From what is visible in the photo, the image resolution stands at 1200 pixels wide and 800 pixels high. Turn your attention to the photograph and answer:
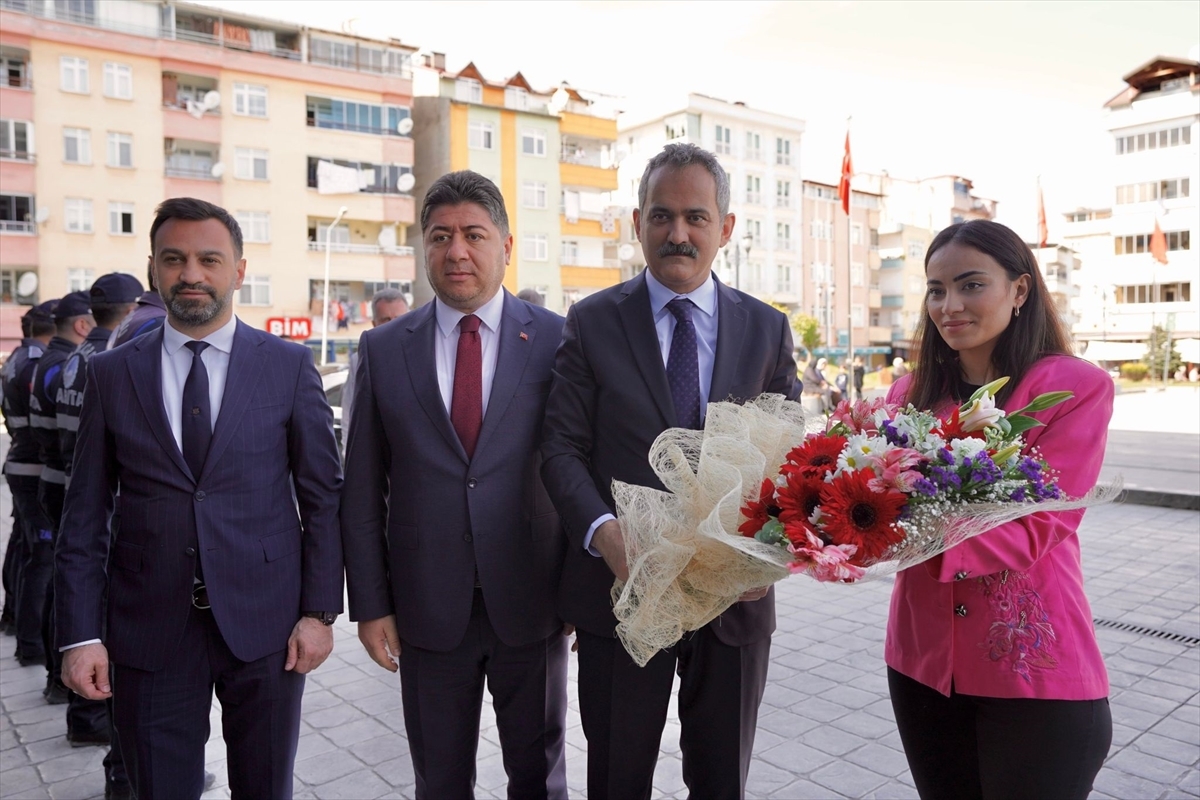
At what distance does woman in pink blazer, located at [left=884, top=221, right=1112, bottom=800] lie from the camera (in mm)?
2090

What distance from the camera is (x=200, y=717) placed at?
8.38 feet

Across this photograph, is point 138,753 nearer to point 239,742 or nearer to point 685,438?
point 239,742

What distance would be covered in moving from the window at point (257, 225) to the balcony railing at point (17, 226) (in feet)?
22.2

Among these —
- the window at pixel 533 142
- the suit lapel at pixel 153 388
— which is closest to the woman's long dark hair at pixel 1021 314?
the suit lapel at pixel 153 388

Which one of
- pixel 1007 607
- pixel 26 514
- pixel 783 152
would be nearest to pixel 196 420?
pixel 1007 607

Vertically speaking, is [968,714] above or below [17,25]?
below

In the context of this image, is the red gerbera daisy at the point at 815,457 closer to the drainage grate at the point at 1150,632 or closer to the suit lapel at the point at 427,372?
the suit lapel at the point at 427,372

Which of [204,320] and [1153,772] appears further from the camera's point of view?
[1153,772]

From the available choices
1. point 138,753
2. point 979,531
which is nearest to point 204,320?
point 138,753

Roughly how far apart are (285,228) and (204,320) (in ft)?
111

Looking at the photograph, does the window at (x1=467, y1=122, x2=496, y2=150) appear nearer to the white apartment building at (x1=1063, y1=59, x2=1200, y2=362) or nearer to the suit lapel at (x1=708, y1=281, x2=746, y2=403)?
the white apartment building at (x1=1063, y1=59, x2=1200, y2=362)

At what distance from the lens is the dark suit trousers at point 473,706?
2.64m

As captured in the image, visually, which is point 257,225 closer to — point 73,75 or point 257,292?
point 257,292

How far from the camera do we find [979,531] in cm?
179
